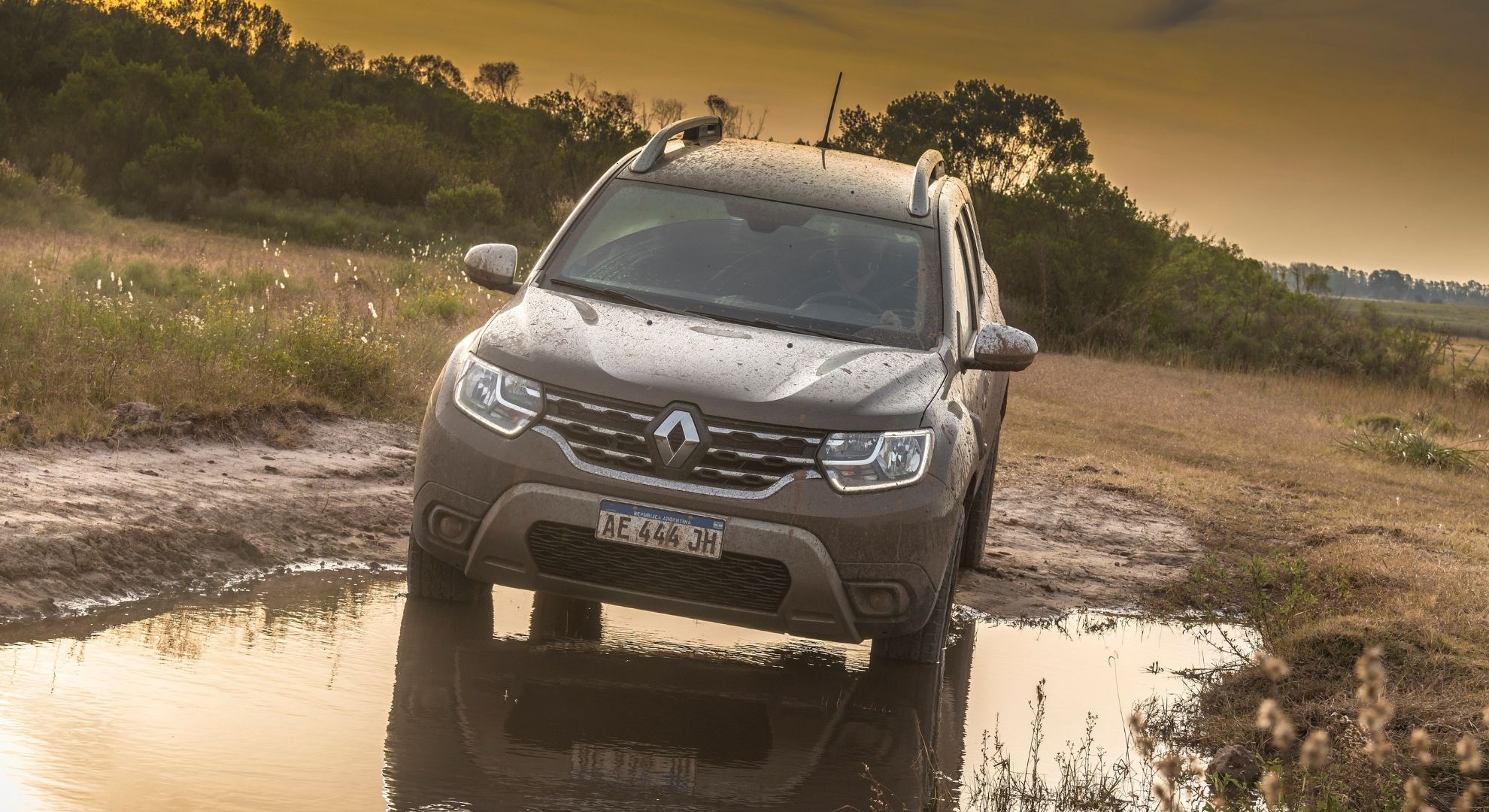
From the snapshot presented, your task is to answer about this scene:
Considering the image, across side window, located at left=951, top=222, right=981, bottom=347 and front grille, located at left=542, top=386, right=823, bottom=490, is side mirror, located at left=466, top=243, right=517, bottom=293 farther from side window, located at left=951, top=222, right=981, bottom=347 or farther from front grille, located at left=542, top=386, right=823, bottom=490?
side window, located at left=951, top=222, right=981, bottom=347

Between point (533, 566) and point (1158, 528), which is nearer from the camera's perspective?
point (533, 566)

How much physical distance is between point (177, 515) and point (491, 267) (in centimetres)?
189

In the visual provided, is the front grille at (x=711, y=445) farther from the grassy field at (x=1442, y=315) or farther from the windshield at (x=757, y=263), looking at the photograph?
the grassy field at (x=1442, y=315)

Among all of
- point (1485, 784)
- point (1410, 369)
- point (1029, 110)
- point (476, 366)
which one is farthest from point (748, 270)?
point (1029, 110)

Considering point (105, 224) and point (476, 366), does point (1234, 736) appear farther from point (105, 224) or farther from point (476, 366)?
point (105, 224)

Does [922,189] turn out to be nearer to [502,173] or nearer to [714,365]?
[714,365]

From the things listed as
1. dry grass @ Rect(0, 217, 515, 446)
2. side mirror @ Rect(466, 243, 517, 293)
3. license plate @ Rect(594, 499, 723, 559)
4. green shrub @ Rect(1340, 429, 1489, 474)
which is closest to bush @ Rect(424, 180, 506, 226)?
dry grass @ Rect(0, 217, 515, 446)

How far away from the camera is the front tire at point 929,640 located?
→ 5340 millimetres

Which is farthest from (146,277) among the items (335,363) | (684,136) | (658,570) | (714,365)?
(658,570)

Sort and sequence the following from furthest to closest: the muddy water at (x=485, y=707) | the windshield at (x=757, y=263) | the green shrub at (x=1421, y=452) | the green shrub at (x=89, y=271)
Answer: the green shrub at (x=1421, y=452), the green shrub at (x=89, y=271), the windshield at (x=757, y=263), the muddy water at (x=485, y=707)

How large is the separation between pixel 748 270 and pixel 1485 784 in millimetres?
3053

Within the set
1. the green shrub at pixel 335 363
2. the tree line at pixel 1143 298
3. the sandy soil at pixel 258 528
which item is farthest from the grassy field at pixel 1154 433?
the tree line at pixel 1143 298

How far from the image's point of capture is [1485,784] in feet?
15.1

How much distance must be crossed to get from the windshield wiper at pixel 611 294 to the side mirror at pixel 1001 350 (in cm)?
110
